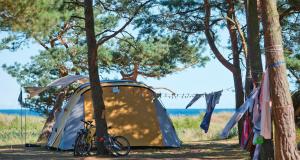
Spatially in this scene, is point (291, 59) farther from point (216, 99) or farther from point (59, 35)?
point (59, 35)

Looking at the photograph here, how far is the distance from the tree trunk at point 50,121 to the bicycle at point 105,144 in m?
6.01

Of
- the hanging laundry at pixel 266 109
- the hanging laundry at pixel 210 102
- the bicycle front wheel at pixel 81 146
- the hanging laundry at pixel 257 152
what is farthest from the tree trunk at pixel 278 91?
the hanging laundry at pixel 210 102

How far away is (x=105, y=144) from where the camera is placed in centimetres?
1241

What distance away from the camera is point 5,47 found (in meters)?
21.7

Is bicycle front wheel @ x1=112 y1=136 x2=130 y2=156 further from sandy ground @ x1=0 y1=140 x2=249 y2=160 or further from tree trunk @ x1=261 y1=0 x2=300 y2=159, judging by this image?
tree trunk @ x1=261 y1=0 x2=300 y2=159

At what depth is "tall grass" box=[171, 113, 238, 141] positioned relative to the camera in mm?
21766

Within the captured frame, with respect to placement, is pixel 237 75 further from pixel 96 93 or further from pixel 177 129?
pixel 177 129

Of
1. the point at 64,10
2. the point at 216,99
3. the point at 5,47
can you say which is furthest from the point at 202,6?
the point at 5,47

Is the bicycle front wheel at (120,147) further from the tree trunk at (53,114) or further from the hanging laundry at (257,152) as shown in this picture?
the tree trunk at (53,114)

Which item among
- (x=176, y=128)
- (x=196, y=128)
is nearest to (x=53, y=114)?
(x=176, y=128)

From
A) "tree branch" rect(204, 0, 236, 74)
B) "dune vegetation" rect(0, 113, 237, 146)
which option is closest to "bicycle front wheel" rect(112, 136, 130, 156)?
"tree branch" rect(204, 0, 236, 74)

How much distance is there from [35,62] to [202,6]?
9712 mm

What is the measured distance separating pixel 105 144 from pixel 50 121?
29.2 feet

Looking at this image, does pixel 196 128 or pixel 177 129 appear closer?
pixel 177 129
